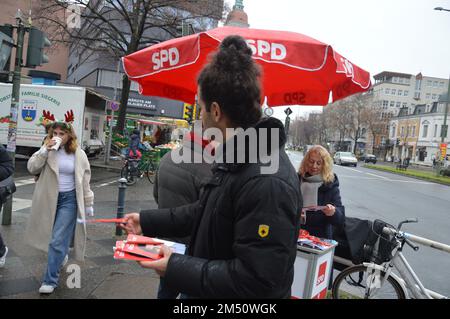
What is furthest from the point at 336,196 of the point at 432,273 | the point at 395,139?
the point at 395,139

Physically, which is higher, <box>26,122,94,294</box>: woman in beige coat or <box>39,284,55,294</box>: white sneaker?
<box>26,122,94,294</box>: woman in beige coat

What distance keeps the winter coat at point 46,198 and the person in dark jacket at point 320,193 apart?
7.96ft

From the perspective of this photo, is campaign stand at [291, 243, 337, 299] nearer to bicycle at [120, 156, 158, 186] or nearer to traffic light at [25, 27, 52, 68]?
traffic light at [25, 27, 52, 68]

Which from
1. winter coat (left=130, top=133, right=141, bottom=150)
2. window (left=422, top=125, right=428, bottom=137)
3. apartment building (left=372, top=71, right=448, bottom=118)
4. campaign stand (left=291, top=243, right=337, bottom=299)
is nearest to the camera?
campaign stand (left=291, top=243, right=337, bottom=299)

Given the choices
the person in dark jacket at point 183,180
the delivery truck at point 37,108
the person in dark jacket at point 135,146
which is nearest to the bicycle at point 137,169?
the person in dark jacket at point 135,146

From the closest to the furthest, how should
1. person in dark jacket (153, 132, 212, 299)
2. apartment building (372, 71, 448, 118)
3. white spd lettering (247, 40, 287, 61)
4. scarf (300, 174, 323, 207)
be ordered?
person in dark jacket (153, 132, 212, 299) < white spd lettering (247, 40, 287, 61) < scarf (300, 174, 323, 207) < apartment building (372, 71, 448, 118)

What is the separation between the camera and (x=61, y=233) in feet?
12.7

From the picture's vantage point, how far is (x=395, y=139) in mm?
71875

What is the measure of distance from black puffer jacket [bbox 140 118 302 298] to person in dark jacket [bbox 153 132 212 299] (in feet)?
3.26

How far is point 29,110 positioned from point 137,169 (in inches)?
215

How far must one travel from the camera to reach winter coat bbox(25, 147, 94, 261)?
393 centimetres

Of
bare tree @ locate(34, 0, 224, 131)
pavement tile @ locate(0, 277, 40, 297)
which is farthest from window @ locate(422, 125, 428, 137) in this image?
pavement tile @ locate(0, 277, 40, 297)

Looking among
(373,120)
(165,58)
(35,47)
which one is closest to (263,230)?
(165,58)
